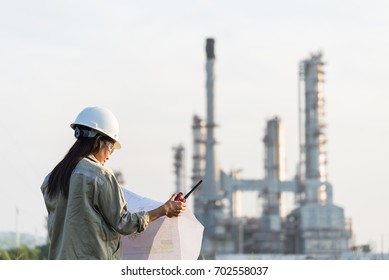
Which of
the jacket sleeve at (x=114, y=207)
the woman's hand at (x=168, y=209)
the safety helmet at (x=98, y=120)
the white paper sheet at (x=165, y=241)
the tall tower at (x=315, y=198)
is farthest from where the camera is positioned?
the tall tower at (x=315, y=198)

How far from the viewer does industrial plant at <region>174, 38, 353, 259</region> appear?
5484 centimetres

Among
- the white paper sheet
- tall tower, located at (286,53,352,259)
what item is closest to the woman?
the white paper sheet

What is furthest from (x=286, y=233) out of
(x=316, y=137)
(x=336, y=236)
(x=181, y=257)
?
(x=181, y=257)

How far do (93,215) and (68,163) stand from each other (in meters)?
0.22

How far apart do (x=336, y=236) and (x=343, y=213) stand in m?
1.27

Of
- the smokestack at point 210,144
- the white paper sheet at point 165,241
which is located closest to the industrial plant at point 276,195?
the smokestack at point 210,144

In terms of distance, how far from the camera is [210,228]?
5950cm

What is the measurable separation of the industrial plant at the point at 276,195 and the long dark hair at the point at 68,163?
50139 millimetres

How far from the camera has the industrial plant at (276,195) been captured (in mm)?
54844

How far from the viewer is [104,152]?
13.5ft

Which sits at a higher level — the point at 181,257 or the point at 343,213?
the point at 343,213

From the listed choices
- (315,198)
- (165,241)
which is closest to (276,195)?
(315,198)

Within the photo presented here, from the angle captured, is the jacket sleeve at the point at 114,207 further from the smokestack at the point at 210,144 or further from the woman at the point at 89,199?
the smokestack at the point at 210,144
